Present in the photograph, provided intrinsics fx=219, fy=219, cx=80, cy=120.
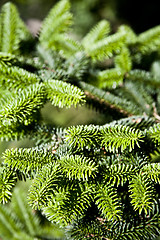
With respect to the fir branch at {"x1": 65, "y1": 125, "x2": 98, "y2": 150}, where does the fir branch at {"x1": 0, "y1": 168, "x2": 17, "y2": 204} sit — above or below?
below

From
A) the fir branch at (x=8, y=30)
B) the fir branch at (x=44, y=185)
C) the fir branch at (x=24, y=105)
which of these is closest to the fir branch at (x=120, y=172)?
the fir branch at (x=44, y=185)

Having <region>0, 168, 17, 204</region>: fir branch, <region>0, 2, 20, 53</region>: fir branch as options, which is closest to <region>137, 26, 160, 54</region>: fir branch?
<region>0, 2, 20, 53</region>: fir branch

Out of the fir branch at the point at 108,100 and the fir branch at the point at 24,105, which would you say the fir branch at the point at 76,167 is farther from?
the fir branch at the point at 108,100

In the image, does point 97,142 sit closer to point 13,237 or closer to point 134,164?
point 134,164

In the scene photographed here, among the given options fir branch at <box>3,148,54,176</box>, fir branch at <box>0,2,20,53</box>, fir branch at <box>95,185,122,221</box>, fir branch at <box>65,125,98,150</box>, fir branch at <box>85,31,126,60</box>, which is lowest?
fir branch at <box>95,185,122,221</box>

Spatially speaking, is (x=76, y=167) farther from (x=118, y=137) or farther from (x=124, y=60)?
(x=124, y=60)

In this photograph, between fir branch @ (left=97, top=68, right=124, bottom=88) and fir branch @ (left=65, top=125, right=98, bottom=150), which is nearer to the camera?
fir branch @ (left=65, top=125, right=98, bottom=150)

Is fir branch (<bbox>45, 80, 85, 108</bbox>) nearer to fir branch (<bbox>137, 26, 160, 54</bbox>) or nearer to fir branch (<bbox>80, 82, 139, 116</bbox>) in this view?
fir branch (<bbox>80, 82, 139, 116</bbox>)

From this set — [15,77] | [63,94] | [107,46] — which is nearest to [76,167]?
[63,94]
